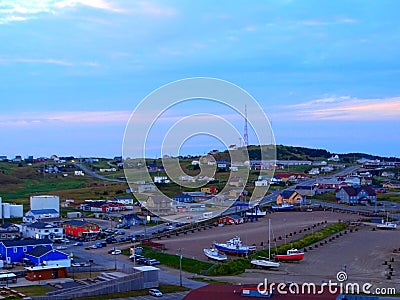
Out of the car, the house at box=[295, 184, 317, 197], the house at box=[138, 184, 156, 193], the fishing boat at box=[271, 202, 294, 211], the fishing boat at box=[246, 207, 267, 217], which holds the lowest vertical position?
the car

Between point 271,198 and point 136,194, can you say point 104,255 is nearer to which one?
point 136,194

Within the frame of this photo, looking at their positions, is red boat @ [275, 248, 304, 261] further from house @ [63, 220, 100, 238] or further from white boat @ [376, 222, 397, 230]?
house @ [63, 220, 100, 238]

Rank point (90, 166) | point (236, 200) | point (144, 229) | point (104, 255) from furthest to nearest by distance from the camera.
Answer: point (90, 166) → point (236, 200) → point (144, 229) → point (104, 255)

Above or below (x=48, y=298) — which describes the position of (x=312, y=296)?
above

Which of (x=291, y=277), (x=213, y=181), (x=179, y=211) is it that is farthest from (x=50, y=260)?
(x=213, y=181)

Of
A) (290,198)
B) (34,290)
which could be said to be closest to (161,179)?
(290,198)

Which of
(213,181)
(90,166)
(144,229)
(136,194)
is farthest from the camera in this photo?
(90,166)

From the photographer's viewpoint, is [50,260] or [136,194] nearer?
[50,260]

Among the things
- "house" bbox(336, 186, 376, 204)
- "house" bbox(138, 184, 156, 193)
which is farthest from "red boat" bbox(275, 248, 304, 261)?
"house" bbox(138, 184, 156, 193)
